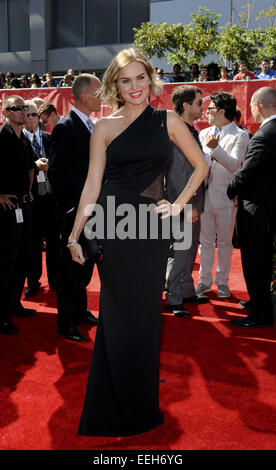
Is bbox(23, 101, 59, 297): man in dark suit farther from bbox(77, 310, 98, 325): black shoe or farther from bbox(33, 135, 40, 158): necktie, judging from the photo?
bbox(77, 310, 98, 325): black shoe

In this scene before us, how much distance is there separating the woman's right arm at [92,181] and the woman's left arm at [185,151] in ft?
1.12

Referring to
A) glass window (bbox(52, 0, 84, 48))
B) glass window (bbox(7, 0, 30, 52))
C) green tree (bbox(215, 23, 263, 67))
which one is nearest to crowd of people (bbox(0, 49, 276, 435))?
green tree (bbox(215, 23, 263, 67))

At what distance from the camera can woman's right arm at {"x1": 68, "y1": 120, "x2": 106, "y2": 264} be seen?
253 cm

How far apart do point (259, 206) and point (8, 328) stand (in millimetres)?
2416

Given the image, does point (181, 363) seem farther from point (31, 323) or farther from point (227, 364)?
point (31, 323)

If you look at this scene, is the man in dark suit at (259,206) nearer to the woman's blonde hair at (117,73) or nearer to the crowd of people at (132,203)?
the crowd of people at (132,203)

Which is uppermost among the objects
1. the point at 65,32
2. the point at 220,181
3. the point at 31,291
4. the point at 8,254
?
the point at 65,32

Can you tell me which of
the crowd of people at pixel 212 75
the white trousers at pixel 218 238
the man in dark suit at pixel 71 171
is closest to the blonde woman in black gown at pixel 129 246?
the man in dark suit at pixel 71 171

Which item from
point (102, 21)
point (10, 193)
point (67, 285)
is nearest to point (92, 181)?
point (67, 285)

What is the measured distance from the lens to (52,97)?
9.62 metres

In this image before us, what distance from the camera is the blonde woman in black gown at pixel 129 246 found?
2502mm

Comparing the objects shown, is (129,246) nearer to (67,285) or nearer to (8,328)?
(67,285)

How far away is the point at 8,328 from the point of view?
4.32 meters

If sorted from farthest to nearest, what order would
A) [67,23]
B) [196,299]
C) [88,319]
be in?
[67,23] < [196,299] < [88,319]
